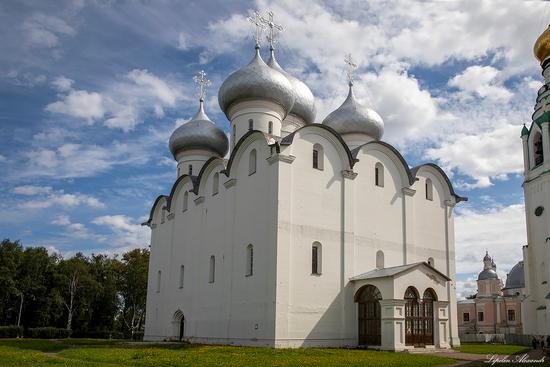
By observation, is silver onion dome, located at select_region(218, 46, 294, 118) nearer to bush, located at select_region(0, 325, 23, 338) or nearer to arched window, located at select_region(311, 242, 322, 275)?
arched window, located at select_region(311, 242, 322, 275)

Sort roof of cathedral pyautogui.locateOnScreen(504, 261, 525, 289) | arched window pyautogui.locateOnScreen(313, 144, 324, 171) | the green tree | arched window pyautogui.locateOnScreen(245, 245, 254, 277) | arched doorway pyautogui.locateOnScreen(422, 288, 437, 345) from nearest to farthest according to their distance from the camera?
arched doorway pyautogui.locateOnScreen(422, 288, 437, 345)
arched window pyautogui.locateOnScreen(245, 245, 254, 277)
arched window pyautogui.locateOnScreen(313, 144, 324, 171)
the green tree
roof of cathedral pyautogui.locateOnScreen(504, 261, 525, 289)

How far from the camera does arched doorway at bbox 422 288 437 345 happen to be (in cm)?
1822

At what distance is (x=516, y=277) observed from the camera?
4934 centimetres

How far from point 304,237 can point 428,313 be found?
16.1 ft

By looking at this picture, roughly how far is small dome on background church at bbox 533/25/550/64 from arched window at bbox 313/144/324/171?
16740mm

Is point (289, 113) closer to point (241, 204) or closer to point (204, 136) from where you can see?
point (204, 136)

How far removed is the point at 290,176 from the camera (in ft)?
60.8

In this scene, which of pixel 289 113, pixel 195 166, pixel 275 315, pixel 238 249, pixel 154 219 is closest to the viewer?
pixel 275 315

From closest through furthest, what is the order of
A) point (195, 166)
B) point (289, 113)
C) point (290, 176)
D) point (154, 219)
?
point (290, 176) → point (289, 113) → point (195, 166) → point (154, 219)

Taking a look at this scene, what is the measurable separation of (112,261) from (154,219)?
14565 mm

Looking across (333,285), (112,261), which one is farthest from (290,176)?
(112,261)

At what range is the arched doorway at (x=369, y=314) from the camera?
18.0 m

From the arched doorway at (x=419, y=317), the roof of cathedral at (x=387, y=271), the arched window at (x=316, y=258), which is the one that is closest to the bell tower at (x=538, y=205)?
the arched doorway at (x=419, y=317)

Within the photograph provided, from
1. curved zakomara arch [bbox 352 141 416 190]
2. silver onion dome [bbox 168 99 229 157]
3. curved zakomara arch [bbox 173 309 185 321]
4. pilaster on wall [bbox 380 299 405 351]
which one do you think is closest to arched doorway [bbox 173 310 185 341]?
curved zakomara arch [bbox 173 309 185 321]
